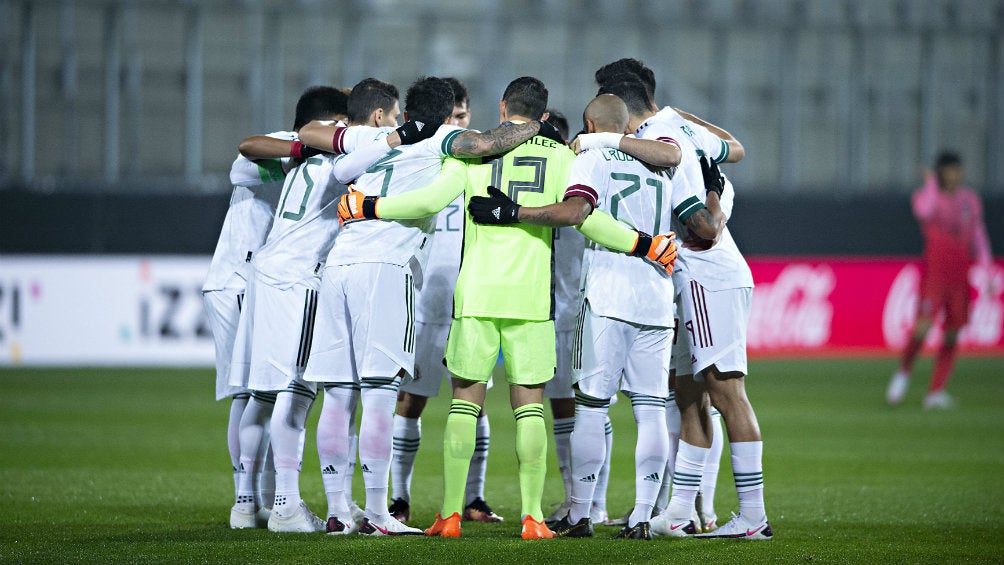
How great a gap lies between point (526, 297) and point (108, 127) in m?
13.9

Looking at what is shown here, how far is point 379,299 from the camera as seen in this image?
585 cm

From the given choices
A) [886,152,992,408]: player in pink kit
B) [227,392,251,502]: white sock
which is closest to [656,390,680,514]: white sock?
[227,392,251,502]: white sock

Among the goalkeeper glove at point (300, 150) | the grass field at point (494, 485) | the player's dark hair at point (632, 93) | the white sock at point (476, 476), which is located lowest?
the grass field at point (494, 485)

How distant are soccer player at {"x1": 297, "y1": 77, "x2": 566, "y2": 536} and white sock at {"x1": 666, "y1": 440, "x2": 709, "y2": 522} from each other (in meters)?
1.31

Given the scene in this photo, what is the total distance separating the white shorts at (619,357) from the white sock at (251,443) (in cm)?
164

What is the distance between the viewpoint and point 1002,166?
20344mm

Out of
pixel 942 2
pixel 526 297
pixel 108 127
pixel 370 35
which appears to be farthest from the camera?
pixel 942 2

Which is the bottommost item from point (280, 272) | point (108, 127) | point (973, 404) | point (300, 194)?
point (973, 404)

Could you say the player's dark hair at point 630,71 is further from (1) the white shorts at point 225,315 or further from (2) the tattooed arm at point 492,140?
(1) the white shorts at point 225,315

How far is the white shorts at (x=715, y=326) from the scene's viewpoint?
594 cm

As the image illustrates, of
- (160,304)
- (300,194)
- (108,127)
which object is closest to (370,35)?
(108,127)

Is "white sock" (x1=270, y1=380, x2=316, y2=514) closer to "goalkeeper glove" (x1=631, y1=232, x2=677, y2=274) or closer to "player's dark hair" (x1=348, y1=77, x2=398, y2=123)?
"player's dark hair" (x1=348, y1=77, x2=398, y2=123)

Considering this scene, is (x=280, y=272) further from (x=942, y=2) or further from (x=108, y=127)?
(x=942, y=2)

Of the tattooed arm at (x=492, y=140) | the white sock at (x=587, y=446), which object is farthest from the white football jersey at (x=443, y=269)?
the white sock at (x=587, y=446)
